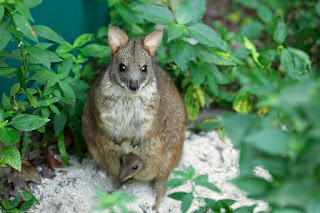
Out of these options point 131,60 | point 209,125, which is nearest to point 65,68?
point 131,60

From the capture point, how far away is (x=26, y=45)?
134 inches

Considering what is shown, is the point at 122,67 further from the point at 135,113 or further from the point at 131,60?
the point at 135,113

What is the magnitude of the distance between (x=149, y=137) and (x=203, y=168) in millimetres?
907

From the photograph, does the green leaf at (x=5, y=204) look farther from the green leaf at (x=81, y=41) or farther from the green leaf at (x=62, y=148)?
the green leaf at (x=81, y=41)

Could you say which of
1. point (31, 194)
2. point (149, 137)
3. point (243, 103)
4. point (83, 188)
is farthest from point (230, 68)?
point (31, 194)

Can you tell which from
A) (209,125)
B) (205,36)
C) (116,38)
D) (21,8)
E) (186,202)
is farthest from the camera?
(209,125)

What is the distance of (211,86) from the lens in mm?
4625

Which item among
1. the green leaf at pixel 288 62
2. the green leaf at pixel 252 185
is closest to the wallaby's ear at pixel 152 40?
the green leaf at pixel 288 62

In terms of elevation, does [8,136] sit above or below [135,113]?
above

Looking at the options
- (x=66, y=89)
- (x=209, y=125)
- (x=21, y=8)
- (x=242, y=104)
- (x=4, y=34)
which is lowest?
(x=209, y=125)

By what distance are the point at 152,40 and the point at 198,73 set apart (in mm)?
897

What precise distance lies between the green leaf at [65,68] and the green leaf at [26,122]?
63 cm

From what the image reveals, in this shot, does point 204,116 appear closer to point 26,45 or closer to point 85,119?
point 85,119

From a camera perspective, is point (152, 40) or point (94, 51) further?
point (94, 51)
